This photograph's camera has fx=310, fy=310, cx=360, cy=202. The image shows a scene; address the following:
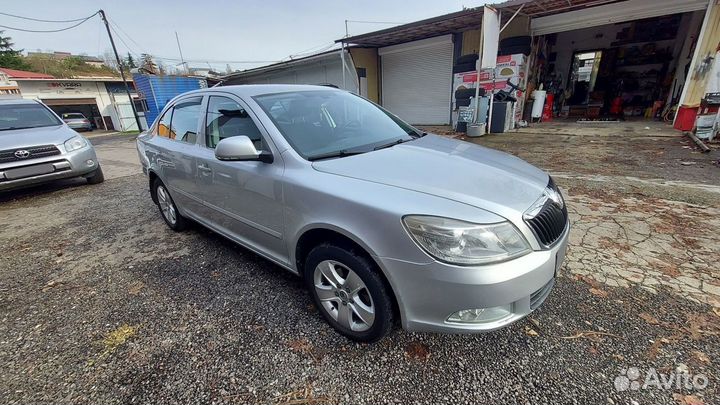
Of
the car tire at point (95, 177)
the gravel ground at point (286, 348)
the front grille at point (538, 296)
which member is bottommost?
the gravel ground at point (286, 348)

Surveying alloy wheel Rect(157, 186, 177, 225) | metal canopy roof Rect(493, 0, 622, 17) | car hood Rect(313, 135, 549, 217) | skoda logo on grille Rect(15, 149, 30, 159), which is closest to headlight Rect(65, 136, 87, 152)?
skoda logo on grille Rect(15, 149, 30, 159)

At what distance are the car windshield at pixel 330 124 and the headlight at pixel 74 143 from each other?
5130mm

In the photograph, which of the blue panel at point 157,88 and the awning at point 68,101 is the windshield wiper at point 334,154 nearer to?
the blue panel at point 157,88

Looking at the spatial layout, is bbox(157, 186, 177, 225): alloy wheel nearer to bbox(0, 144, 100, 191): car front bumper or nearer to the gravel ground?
the gravel ground

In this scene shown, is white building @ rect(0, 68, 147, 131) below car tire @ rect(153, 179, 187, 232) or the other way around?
the other way around

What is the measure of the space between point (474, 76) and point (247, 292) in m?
10.2

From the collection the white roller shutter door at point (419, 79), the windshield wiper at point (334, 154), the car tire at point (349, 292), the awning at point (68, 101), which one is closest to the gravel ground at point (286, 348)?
the car tire at point (349, 292)

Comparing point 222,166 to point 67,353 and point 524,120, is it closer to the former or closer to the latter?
point 67,353

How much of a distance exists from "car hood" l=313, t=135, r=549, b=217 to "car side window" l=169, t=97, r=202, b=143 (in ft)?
5.56

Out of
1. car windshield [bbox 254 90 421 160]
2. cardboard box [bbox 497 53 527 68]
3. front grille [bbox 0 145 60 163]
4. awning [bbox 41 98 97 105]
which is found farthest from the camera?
awning [bbox 41 98 97 105]

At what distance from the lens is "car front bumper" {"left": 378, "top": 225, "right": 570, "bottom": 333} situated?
143cm

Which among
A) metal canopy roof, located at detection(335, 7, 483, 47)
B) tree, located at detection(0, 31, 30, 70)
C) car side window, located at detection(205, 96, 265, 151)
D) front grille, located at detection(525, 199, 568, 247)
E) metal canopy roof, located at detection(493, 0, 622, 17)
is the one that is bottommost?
front grille, located at detection(525, 199, 568, 247)

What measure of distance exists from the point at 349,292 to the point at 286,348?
536 mm

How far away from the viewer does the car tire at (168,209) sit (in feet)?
11.5
